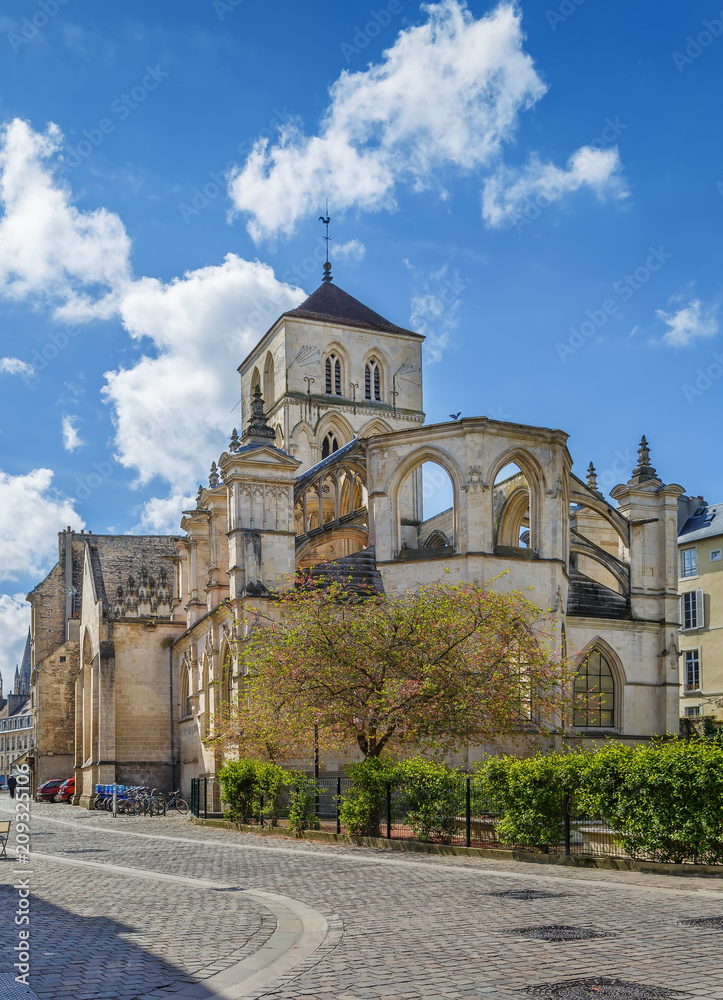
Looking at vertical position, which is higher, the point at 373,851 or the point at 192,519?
the point at 192,519

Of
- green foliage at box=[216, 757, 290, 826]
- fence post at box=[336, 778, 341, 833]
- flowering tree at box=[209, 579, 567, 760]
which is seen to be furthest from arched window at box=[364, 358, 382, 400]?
fence post at box=[336, 778, 341, 833]

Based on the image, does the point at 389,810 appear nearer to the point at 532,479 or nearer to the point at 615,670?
the point at 532,479

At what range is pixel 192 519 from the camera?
40.4 metres

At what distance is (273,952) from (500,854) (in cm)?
867

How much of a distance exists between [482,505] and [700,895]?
17.7m

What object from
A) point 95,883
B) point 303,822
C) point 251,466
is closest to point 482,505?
point 251,466

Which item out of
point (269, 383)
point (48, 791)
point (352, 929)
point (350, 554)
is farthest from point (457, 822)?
point (269, 383)

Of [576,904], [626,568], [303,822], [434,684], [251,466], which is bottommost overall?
[303,822]

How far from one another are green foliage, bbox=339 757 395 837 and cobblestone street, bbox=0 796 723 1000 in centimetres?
297

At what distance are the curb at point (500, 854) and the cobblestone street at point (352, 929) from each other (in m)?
0.35

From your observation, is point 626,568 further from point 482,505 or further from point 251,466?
point 251,466

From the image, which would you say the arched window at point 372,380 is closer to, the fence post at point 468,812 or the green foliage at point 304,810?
the green foliage at point 304,810

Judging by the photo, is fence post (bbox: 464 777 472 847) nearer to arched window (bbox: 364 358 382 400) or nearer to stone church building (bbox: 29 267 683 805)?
stone church building (bbox: 29 267 683 805)

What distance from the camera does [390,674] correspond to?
857 inches
